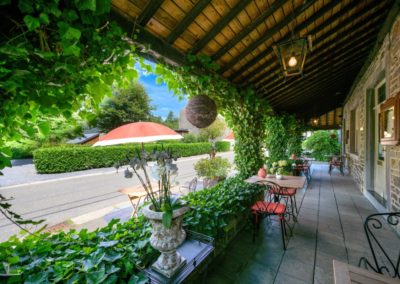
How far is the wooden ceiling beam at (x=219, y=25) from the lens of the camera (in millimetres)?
2022

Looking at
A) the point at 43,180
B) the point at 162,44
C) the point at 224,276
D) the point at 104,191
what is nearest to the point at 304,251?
the point at 224,276

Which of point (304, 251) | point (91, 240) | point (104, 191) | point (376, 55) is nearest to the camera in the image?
point (91, 240)

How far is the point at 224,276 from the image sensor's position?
2117mm

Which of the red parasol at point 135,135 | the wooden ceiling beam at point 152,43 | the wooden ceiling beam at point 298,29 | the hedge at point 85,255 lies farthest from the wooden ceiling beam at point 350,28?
the hedge at point 85,255

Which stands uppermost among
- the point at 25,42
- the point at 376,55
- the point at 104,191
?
the point at 376,55

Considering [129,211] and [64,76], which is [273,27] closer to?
[64,76]

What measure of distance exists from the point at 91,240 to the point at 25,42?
1531 millimetres

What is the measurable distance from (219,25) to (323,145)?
13.4 m

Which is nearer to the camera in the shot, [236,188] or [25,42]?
[25,42]

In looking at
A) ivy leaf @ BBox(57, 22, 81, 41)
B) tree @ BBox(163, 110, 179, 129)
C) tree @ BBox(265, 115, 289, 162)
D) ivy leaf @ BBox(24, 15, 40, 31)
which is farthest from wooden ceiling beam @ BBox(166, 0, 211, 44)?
tree @ BBox(163, 110, 179, 129)

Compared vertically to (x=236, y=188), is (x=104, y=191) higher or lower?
lower

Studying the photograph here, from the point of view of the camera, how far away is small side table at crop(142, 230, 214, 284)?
49.7 inches

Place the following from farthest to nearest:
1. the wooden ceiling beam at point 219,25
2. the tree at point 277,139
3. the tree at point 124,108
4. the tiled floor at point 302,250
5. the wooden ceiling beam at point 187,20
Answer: the tree at point 124,108
the tree at point 277,139
the tiled floor at point 302,250
the wooden ceiling beam at point 219,25
the wooden ceiling beam at point 187,20

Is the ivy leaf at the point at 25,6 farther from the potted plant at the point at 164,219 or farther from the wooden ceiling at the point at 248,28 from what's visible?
the potted plant at the point at 164,219
